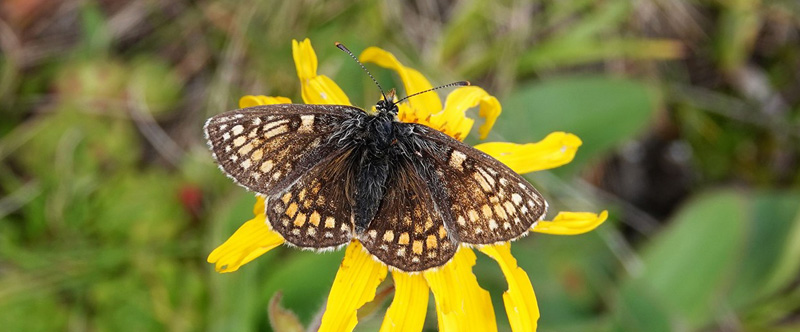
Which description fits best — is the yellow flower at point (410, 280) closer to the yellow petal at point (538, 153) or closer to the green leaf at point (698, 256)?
the yellow petal at point (538, 153)

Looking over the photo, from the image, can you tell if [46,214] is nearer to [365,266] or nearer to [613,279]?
[365,266]

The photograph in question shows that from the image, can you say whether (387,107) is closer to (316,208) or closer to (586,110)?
(316,208)

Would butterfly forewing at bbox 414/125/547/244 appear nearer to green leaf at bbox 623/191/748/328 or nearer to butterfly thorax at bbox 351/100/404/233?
butterfly thorax at bbox 351/100/404/233

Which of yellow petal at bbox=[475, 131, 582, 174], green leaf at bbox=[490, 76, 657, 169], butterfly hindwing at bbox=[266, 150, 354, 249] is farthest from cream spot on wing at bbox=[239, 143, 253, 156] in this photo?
green leaf at bbox=[490, 76, 657, 169]

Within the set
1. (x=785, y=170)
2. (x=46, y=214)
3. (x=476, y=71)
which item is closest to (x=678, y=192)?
(x=785, y=170)

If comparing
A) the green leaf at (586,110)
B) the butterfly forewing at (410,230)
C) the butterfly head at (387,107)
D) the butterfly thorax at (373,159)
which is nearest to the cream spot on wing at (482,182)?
the butterfly forewing at (410,230)
